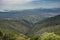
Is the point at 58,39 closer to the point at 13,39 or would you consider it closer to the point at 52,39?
the point at 52,39

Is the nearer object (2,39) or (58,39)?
(58,39)

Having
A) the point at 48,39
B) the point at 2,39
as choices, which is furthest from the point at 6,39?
the point at 48,39

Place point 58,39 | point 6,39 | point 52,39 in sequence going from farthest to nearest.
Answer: point 6,39 < point 58,39 < point 52,39

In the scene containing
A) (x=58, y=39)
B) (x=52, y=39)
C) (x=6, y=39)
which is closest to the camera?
(x=52, y=39)

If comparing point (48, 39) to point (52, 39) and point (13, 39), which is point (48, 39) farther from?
point (13, 39)

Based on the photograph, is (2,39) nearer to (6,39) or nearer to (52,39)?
(6,39)

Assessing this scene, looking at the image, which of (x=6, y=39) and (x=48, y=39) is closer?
(x=48, y=39)

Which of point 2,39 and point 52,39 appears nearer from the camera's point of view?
point 52,39
